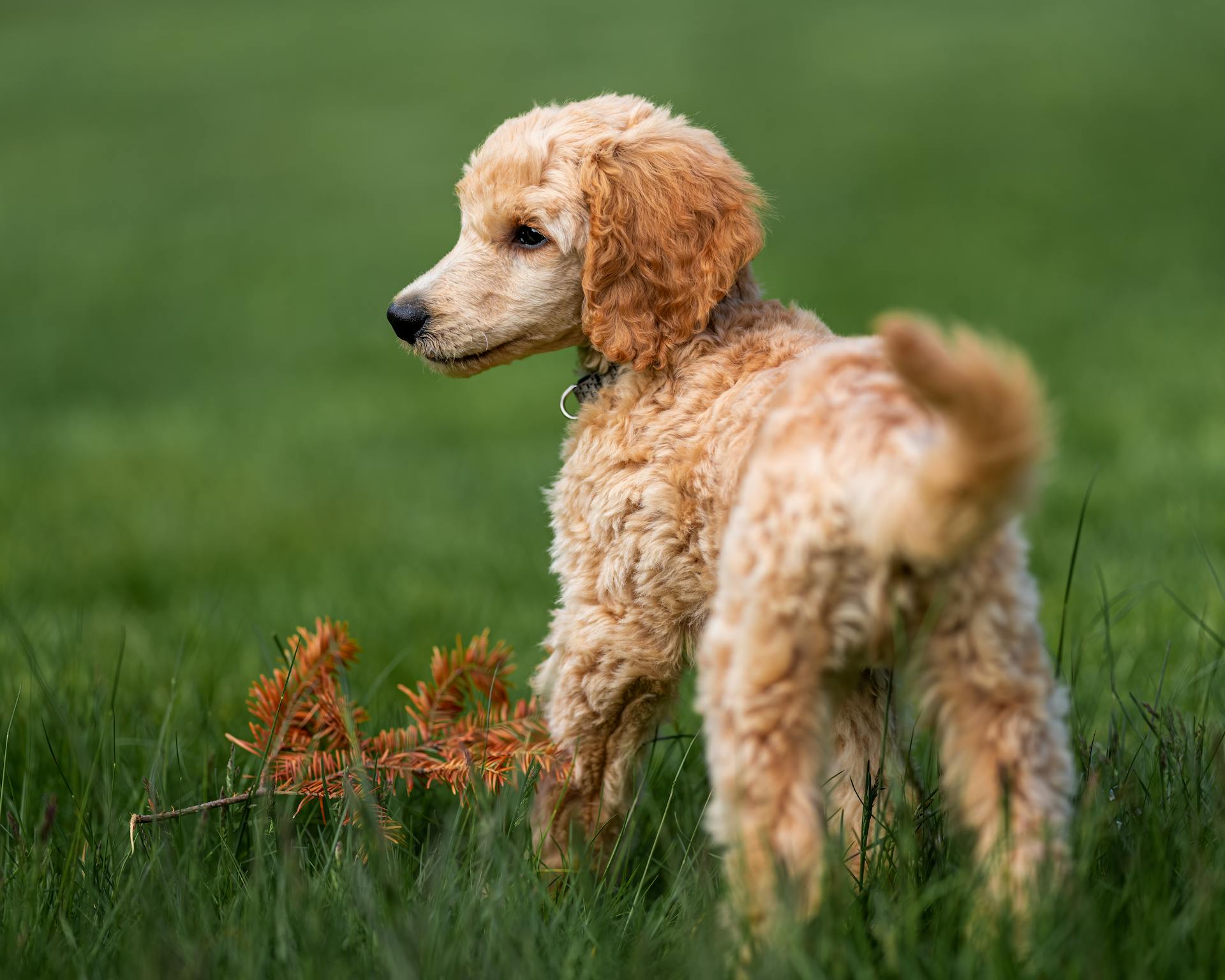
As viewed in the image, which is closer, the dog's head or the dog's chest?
the dog's chest

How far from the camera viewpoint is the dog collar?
3.41m

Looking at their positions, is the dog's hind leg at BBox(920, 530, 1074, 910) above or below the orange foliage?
above

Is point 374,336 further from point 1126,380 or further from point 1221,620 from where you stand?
point 1221,620

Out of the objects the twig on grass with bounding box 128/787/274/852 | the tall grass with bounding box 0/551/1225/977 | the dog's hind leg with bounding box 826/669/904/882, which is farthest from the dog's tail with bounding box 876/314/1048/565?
the twig on grass with bounding box 128/787/274/852

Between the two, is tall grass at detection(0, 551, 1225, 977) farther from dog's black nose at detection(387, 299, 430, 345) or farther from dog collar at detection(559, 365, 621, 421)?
dog's black nose at detection(387, 299, 430, 345)

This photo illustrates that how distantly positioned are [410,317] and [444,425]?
877 cm

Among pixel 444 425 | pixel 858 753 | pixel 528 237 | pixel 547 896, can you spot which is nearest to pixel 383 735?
pixel 547 896

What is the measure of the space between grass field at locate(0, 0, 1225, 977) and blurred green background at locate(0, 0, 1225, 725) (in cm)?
7

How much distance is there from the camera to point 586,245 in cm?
336

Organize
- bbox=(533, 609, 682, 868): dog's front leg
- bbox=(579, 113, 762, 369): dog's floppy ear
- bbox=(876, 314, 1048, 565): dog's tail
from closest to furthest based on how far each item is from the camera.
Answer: bbox=(876, 314, 1048, 565): dog's tail → bbox=(533, 609, 682, 868): dog's front leg → bbox=(579, 113, 762, 369): dog's floppy ear

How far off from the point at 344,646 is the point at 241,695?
1672mm

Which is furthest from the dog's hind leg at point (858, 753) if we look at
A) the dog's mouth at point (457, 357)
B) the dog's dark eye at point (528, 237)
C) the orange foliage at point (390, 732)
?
the dog's dark eye at point (528, 237)

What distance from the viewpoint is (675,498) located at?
297 centimetres

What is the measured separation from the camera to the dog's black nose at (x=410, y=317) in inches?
Result: 134
